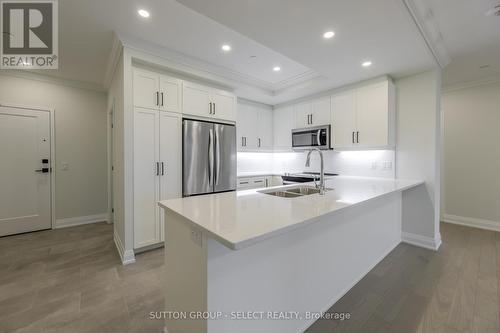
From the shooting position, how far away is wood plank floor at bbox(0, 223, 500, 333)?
1.62 metres

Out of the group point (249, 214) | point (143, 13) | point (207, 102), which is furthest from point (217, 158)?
point (249, 214)

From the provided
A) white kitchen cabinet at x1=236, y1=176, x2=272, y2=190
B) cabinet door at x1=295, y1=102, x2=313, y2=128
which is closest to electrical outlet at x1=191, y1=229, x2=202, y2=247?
white kitchen cabinet at x1=236, y1=176, x2=272, y2=190

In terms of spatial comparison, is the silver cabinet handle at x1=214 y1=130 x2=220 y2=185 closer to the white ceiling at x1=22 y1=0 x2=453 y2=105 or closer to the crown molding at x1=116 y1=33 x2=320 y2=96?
the crown molding at x1=116 y1=33 x2=320 y2=96

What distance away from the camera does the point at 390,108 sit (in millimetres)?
3131

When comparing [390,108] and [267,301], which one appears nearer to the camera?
[267,301]

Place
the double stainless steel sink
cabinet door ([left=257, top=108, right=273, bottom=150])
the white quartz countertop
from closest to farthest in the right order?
1. the white quartz countertop
2. the double stainless steel sink
3. cabinet door ([left=257, top=108, right=273, bottom=150])

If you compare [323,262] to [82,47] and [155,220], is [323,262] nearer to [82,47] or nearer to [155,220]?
[155,220]

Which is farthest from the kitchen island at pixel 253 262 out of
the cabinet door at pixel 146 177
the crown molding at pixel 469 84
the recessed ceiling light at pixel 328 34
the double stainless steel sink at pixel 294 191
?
the crown molding at pixel 469 84

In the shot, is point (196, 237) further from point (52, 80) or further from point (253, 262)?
point (52, 80)

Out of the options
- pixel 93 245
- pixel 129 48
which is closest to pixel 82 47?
pixel 129 48

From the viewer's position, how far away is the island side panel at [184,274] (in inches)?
42.7

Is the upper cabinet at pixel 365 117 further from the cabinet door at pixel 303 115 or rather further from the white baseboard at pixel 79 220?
the white baseboard at pixel 79 220

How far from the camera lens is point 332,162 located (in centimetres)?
409

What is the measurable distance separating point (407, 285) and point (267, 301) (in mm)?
1683
